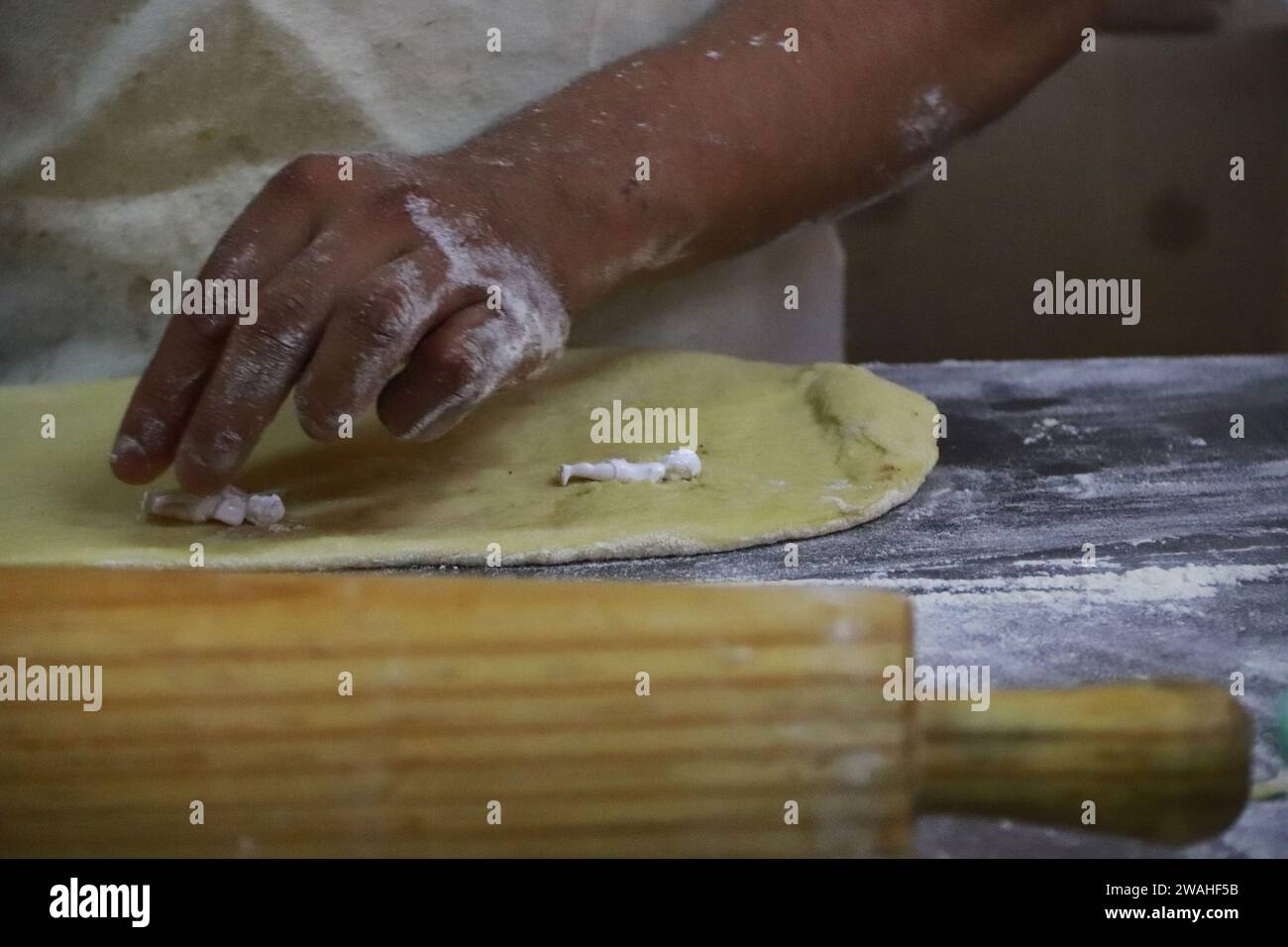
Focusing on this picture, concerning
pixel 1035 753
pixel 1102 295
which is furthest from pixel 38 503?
pixel 1102 295

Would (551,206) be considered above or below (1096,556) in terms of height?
above

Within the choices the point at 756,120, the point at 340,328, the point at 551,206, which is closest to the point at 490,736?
the point at 340,328

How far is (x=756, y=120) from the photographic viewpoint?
3.73 ft

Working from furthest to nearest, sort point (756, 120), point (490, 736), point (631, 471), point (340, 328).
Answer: point (756, 120) → point (631, 471) → point (340, 328) → point (490, 736)

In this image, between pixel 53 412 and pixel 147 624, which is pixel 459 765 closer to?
pixel 147 624

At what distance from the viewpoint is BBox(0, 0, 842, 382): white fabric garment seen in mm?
1149

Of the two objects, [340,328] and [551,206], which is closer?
[340,328]

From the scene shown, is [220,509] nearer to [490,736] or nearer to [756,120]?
[490,736]

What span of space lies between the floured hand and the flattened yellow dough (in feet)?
0.21

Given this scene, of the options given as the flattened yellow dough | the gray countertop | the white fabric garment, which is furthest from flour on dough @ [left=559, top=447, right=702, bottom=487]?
the white fabric garment

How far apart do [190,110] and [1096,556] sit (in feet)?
2.88

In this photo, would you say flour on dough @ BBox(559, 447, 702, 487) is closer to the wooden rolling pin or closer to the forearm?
the forearm

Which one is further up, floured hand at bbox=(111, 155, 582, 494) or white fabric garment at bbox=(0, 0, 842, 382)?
white fabric garment at bbox=(0, 0, 842, 382)
